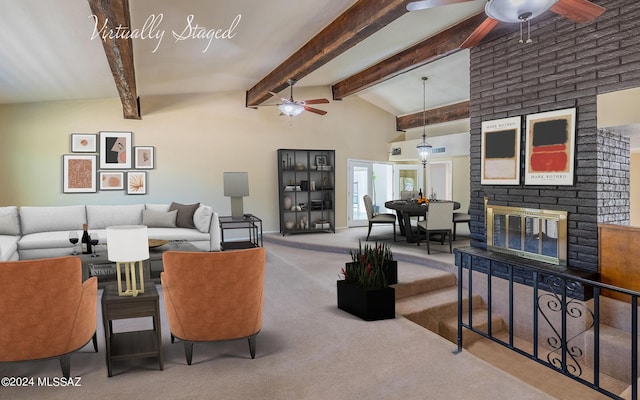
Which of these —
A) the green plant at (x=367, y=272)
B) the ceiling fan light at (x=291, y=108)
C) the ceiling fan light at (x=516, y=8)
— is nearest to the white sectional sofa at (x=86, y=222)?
the ceiling fan light at (x=291, y=108)

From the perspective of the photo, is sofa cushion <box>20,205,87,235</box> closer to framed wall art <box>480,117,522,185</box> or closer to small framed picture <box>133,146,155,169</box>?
small framed picture <box>133,146,155,169</box>

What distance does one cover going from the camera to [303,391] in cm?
254

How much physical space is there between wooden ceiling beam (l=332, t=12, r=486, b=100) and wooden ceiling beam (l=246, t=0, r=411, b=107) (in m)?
1.43

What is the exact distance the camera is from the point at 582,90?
13.5 feet

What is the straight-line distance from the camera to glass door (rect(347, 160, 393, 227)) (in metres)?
9.72

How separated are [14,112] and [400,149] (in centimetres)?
775

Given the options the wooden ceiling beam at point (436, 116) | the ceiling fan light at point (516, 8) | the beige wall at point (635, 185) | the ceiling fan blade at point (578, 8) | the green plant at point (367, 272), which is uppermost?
the wooden ceiling beam at point (436, 116)

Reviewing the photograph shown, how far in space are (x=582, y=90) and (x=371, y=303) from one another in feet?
9.90

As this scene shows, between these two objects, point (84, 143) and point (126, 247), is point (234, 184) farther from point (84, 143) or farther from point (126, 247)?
point (126, 247)

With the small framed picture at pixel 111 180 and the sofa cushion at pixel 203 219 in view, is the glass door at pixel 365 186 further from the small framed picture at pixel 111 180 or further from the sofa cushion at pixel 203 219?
the small framed picture at pixel 111 180

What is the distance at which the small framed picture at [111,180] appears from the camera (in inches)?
299

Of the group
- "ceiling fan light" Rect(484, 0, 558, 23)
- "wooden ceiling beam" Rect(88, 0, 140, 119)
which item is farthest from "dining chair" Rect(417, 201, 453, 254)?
"wooden ceiling beam" Rect(88, 0, 140, 119)

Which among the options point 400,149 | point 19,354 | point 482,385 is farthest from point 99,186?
point 482,385

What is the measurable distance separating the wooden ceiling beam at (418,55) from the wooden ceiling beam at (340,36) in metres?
1.43
